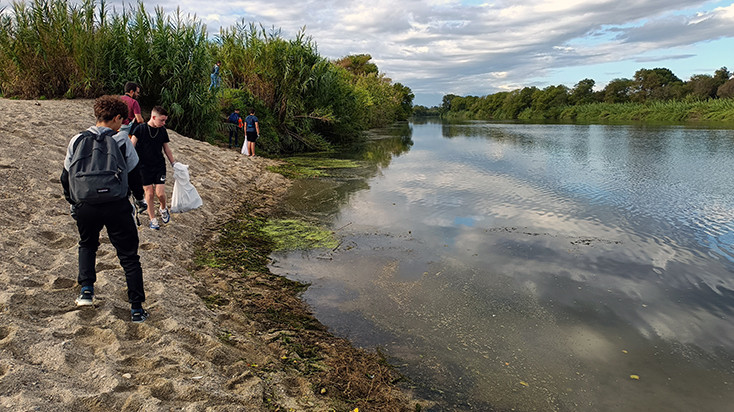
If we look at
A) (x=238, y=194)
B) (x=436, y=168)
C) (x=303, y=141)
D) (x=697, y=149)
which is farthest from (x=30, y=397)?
(x=697, y=149)

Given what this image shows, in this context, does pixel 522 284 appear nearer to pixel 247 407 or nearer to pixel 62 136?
pixel 247 407

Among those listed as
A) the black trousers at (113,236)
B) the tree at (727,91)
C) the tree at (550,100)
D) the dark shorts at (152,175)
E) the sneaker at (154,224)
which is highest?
the tree at (550,100)

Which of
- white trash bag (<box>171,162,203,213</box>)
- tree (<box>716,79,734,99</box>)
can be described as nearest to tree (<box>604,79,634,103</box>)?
tree (<box>716,79,734,99</box>)

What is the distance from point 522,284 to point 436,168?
Answer: 11.2 m

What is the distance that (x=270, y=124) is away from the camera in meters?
19.5

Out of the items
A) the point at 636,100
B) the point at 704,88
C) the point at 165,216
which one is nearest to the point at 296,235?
the point at 165,216

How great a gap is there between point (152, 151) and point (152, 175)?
35 centimetres

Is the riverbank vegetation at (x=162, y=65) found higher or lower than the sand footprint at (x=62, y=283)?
higher

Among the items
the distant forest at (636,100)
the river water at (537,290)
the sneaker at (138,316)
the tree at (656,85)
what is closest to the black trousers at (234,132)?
the river water at (537,290)

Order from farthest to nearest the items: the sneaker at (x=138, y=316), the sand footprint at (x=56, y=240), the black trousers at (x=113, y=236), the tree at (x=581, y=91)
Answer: the tree at (x=581, y=91)
the sand footprint at (x=56, y=240)
the sneaker at (x=138, y=316)
the black trousers at (x=113, y=236)

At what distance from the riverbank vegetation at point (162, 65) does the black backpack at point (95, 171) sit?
11.6 m

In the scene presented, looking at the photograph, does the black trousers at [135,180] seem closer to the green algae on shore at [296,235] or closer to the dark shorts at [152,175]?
the dark shorts at [152,175]

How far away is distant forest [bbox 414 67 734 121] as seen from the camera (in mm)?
55844

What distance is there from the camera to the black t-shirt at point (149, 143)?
5918mm
